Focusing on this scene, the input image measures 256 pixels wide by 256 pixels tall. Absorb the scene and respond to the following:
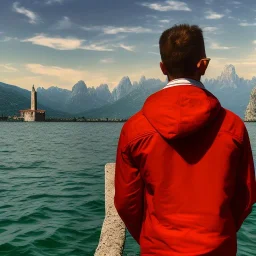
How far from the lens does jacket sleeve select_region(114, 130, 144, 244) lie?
8.66 feet

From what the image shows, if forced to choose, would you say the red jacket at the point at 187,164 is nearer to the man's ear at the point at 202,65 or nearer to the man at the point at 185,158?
the man at the point at 185,158

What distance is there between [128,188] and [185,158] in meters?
0.55

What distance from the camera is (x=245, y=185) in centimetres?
275

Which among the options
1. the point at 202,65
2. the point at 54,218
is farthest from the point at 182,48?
the point at 54,218

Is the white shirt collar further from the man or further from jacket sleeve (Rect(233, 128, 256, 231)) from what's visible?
jacket sleeve (Rect(233, 128, 256, 231))

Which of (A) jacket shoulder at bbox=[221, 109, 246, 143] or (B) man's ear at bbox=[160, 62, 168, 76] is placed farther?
(B) man's ear at bbox=[160, 62, 168, 76]

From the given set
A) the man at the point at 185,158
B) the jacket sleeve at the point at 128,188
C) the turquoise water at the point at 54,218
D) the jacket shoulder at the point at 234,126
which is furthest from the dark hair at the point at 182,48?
the turquoise water at the point at 54,218

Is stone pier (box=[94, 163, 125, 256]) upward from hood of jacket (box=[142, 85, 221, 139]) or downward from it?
downward

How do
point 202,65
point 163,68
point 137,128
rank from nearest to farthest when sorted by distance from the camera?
point 137,128 < point 202,65 < point 163,68

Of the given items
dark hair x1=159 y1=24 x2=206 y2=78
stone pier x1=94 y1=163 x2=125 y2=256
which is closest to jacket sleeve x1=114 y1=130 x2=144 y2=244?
dark hair x1=159 y1=24 x2=206 y2=78

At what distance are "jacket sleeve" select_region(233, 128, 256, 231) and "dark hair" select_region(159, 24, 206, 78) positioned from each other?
710 mm

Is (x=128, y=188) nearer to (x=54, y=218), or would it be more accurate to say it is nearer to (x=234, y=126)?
(x=234, y=126)

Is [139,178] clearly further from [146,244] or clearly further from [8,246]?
[8,246]

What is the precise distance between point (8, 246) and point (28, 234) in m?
0.98
